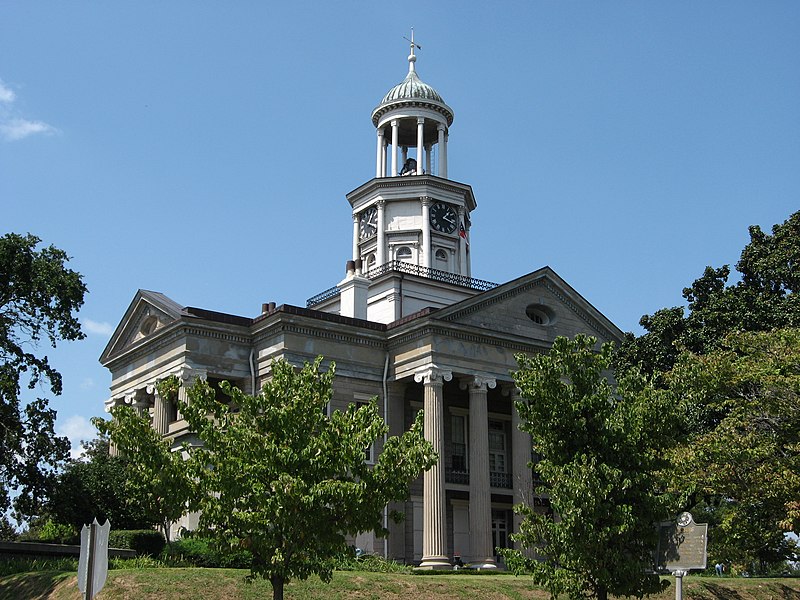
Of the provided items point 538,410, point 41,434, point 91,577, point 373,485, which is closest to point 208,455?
point 373,485

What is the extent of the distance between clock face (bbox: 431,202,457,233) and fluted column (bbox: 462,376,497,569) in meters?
13.4

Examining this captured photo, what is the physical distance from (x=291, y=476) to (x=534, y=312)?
2806 cm

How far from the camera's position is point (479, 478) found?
4278cm

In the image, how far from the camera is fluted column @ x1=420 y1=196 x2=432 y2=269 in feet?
177

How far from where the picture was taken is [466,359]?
1726 inches

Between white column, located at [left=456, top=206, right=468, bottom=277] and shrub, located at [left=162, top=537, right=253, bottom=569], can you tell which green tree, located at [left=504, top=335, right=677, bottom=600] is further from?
white column, located at [left=456, top=206, right=468, bottom=277]

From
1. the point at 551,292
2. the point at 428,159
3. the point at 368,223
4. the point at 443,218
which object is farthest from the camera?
the point at 428,159

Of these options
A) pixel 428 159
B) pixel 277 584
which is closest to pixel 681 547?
pixel 277 584

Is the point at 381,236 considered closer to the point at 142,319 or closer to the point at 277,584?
the point at 142,319

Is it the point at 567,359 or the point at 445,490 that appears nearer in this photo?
the point at 567,359

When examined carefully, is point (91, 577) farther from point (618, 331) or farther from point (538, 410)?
point (618, 331)

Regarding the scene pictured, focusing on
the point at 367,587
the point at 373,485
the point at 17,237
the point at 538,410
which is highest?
the point at 17,237

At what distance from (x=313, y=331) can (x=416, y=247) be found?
13426 mm

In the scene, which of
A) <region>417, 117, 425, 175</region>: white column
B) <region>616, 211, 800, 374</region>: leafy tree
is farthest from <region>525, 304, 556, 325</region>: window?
<region>417, 117, 425, 175</region>: white column
